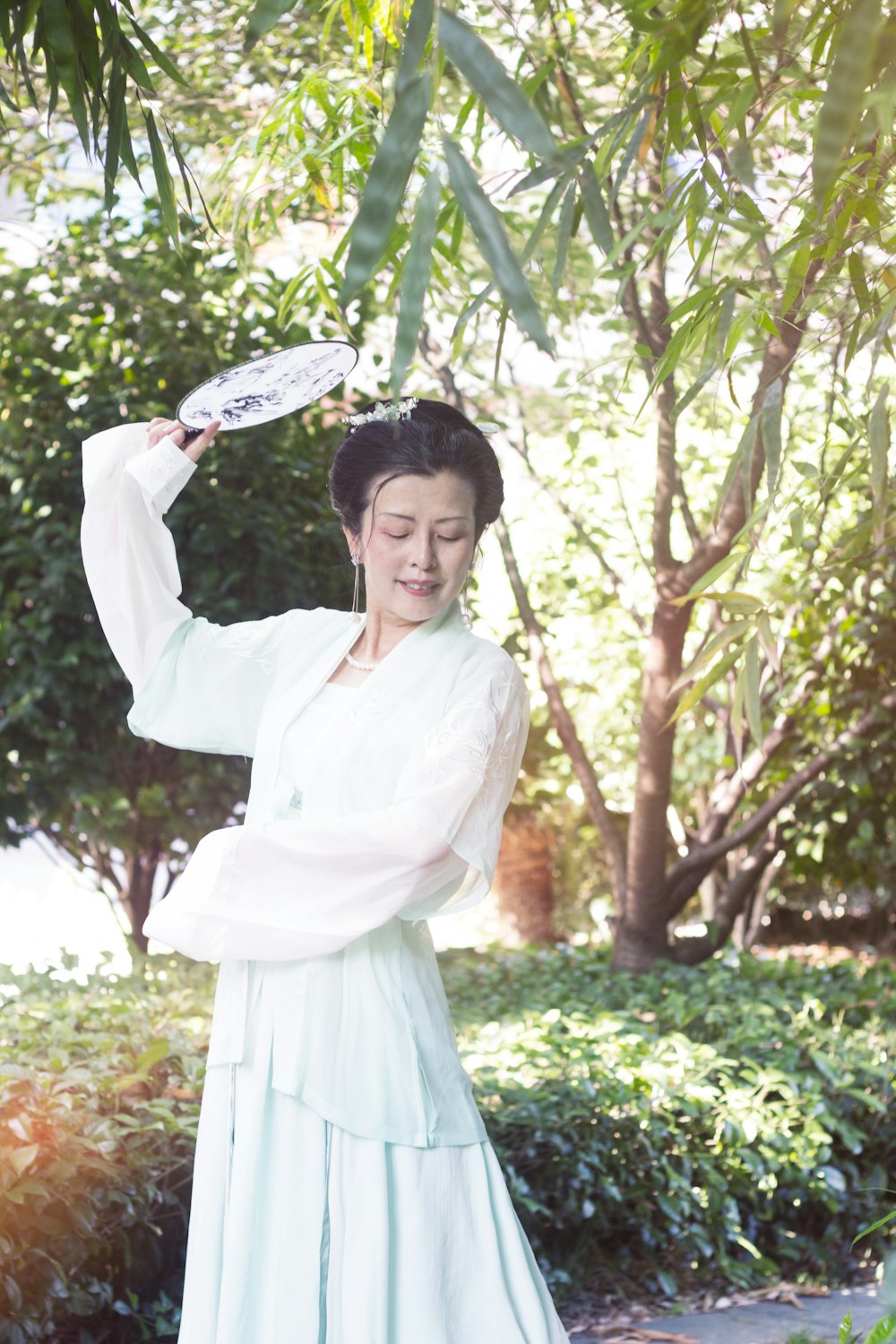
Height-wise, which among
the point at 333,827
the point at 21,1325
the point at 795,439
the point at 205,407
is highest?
the point at 795,439

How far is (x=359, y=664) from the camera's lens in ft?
6.12

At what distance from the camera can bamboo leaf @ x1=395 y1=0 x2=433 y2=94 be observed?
102 cm

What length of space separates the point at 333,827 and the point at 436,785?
0.14 m

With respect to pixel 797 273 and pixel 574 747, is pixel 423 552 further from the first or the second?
pixel 574 747

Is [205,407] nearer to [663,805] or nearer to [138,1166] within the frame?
[138,1166]

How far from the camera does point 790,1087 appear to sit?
11.2ft

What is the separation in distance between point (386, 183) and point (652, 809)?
3.51m

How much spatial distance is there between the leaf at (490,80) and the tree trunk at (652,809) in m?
3.11

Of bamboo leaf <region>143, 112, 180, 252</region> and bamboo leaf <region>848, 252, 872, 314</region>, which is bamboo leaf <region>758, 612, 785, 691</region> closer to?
bamboo leaf <region>848, 252, 872, 314</region>

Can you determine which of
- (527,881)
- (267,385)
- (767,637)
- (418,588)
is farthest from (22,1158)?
(527,881)

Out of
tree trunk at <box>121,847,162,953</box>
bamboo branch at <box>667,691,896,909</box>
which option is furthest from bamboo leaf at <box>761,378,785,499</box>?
tree trunk at <box>121,847,162,953</box>

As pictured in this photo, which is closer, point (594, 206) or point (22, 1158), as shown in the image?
point (594, 206)

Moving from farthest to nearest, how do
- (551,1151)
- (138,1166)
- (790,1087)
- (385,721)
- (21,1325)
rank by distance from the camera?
(790,1087) → (551,1151) → (138,1166) → (21,1325) → (385,721)

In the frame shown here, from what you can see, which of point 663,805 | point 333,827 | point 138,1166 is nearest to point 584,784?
point 663,805
